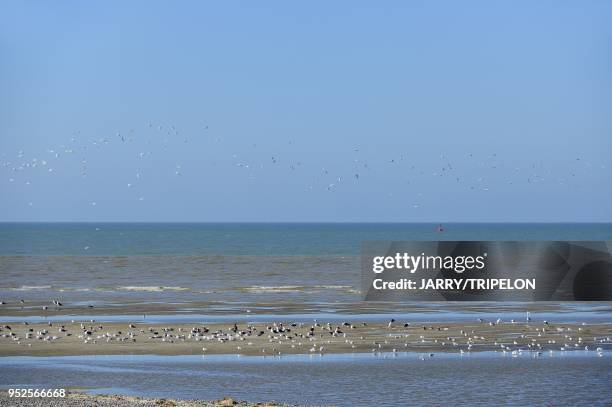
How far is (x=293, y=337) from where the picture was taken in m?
29.0

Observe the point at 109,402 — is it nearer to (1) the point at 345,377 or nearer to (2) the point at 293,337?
(1) the point at 345,377

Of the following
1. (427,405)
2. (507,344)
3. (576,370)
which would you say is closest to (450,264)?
(507,344)

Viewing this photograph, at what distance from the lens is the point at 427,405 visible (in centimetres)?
1916

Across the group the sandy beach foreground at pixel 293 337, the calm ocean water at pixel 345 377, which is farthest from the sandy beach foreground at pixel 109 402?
the sandy beach foreground at pixel 293 337

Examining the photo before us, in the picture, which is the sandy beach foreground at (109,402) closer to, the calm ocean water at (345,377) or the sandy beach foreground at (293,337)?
the calm ocean water at (345,377)

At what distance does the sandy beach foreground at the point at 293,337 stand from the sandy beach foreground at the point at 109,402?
7.46 metres

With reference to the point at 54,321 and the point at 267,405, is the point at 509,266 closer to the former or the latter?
the point at 54,321

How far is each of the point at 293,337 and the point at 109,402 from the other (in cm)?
1156

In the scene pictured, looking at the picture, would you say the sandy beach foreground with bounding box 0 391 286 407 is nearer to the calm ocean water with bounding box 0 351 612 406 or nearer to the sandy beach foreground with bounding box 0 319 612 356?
the calm ocean water with bounding box 0 351 612 406

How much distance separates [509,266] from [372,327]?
136 feet

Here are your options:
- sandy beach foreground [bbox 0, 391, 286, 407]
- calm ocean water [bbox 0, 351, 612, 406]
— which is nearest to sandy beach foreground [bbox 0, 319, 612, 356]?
calm ocean water [bbox 0, 351, 612, 406]

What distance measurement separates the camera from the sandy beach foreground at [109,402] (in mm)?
17250

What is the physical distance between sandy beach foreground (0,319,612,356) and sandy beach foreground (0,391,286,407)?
294 inches

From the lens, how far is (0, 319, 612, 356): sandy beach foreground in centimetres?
2697
